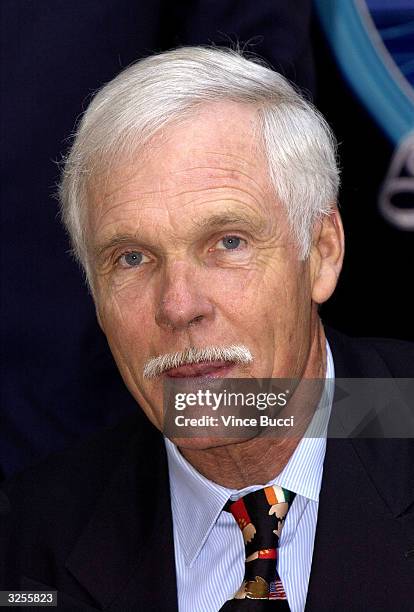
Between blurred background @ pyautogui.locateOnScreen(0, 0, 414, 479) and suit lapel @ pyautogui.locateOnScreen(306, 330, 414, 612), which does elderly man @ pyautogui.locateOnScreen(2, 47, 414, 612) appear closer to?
suit lapel @ pyautogui.locateOnScreen(306, 330, 414, 612)

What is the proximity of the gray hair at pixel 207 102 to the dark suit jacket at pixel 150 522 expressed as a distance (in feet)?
1.33

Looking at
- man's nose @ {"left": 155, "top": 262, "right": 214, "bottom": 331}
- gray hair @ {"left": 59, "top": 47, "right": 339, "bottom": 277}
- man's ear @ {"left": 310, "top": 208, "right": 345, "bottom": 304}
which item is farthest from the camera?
man's ear @ {"left": 310, "top": 208, "right": 345, "bottom": 304}

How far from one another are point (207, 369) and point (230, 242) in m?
0.25

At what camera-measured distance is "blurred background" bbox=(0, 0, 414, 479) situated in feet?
9.73

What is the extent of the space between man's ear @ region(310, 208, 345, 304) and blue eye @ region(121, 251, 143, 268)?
0.35 metres

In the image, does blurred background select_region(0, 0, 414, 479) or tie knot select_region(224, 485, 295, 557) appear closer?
tie knot select_region(224, 485, 295, 557)

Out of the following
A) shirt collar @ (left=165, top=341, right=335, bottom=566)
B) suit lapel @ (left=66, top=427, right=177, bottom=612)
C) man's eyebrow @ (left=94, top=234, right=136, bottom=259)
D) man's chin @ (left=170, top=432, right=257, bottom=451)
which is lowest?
suit lapel @ (left=66, top=427, right=177, bottom=612)

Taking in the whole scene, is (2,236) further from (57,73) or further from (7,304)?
(57,73)

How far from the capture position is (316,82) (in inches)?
121

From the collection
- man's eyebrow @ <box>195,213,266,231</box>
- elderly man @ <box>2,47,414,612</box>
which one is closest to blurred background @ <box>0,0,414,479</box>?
elderly man @ <box>2,47,414,612</box>

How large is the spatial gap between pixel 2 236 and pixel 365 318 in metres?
0.95

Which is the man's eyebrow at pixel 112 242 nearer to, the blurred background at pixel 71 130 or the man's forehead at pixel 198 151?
the man's forehead at pixel 198 151

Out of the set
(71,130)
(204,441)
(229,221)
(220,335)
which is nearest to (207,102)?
(229,221)

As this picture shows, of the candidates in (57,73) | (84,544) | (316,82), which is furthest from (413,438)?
(57,73)
